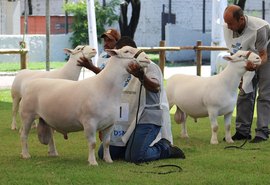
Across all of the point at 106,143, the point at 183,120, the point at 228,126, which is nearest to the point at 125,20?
the point at 183,120

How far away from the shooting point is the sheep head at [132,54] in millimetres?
7516

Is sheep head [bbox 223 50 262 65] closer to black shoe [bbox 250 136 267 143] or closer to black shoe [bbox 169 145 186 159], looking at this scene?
black shoe [bbox 250 136 267 143]

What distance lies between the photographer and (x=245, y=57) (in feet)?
31.0

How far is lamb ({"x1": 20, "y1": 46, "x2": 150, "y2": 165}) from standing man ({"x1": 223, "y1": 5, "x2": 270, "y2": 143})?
247 cm

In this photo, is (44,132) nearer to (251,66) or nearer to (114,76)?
(114,76)

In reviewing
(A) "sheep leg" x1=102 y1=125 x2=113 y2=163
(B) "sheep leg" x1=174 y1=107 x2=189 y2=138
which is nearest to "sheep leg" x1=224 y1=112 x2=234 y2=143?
(B) "sheep leg" x1=174 y1=107 x2=189 y2=138

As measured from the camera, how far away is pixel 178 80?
10547 millimetres

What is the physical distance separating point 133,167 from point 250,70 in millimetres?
2559

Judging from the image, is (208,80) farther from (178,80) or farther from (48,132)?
(48,132)

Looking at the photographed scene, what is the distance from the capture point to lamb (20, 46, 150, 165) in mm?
7566

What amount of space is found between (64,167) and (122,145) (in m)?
0.81

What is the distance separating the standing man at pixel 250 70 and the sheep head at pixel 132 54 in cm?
236

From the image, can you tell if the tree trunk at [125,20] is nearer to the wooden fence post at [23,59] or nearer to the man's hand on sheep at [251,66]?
the wooden fence post at [23,59]

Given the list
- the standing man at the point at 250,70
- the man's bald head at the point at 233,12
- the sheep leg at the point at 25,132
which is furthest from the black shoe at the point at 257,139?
the sheep leg at the point at 25,132
